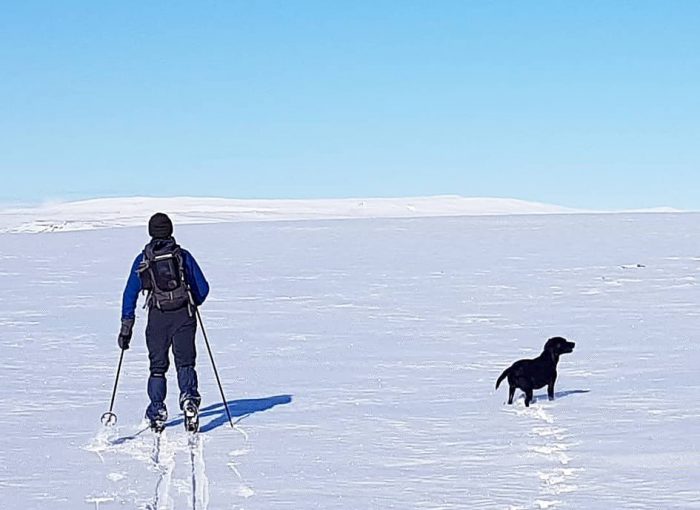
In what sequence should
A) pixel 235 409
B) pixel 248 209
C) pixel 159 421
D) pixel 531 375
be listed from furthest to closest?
pixel 248 209 → pixel 235 409 → pixel 531 375 → pixel 159 421

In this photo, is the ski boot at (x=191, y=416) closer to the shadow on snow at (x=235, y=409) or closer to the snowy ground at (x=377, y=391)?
the snowy ground at (x=377, y=391)

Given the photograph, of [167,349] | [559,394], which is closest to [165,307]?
[167,349]

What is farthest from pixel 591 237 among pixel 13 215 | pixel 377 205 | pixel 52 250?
pixel 13 215

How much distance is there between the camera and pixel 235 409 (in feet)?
26.8

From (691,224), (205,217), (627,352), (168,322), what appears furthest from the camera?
(205,217)

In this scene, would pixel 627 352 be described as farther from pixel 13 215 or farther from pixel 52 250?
pixel 13 215

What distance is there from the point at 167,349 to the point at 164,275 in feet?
1.78

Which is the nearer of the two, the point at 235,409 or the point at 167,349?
the point at 167,349

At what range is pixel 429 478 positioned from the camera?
18.7 ft

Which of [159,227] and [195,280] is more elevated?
[159,227]

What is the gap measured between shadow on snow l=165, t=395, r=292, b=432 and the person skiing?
36 cm

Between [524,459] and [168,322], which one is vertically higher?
[168,322]

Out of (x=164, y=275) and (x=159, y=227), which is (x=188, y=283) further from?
(x=159, y=227)

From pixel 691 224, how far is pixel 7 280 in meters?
19.3
